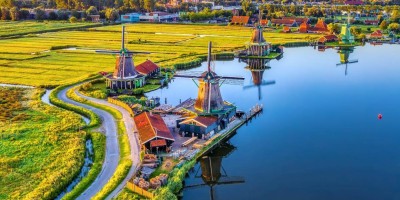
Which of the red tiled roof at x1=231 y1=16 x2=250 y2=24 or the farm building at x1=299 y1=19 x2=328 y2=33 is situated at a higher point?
the red tiled roof at x1=231 y1=16 x2=250 y2=24

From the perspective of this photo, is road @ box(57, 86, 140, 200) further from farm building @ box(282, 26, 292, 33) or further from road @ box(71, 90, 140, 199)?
farm building @ box(282, 26, 292, 33)

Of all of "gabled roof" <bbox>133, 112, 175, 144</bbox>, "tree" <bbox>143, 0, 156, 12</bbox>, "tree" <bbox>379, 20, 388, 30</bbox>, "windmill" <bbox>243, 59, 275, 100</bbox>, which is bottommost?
"gabled roof" <bbox>133, 112, 175, 144</bbox>

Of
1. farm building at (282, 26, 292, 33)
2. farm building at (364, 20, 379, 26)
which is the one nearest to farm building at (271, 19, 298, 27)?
farm building at (282, 26, 292, 33)

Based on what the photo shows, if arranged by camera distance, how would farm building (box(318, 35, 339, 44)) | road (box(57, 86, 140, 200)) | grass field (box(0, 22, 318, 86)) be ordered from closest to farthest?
road (box(57, 86, 140, 200))
grass field (box(0, 22, 318, 86))
farm building (box(318, 35, 339, 44))

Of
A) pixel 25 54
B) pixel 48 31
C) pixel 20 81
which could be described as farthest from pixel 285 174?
pixel 48 31

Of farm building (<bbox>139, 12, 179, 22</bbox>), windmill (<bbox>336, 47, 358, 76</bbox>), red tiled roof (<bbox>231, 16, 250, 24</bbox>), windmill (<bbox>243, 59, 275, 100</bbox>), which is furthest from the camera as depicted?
farm building (<bbox>139, 12, 179, 22</bbox>)

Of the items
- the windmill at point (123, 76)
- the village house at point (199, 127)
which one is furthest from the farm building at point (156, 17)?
the village house at point (199, 127)

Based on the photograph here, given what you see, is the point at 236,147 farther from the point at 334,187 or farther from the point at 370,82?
the point at 370,82

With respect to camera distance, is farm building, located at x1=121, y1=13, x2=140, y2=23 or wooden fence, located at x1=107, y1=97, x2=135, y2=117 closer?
wooden fence, located at x1=107, y1=97, x2=135, y2=117
